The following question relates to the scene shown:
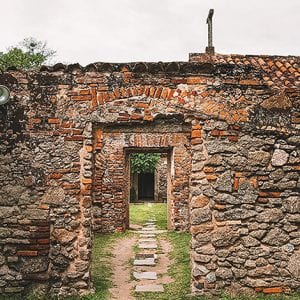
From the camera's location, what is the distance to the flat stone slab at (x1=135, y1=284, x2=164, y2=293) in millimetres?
6539

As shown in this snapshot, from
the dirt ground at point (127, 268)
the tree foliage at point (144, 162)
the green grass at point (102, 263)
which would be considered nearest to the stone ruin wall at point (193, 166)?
the green grass at point (102, 263)

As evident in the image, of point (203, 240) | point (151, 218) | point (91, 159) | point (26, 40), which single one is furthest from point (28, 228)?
point (26, 40)

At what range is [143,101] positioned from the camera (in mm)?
6016

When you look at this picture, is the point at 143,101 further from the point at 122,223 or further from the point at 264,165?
the point at 122,223

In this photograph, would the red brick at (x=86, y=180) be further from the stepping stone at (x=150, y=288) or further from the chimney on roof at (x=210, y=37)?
the chimney on roof at (x=210, y=37)

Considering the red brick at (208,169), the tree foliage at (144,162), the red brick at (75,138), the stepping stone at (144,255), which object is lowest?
the stepping stone at (144,255)

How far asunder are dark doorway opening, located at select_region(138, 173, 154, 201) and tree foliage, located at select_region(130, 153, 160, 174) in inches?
131

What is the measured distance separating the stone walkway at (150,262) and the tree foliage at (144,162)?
30.3 feet

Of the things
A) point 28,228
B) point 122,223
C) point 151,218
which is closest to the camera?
point 28,228

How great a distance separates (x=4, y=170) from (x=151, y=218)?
32.8ft

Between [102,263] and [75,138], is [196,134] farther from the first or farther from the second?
[102,263]

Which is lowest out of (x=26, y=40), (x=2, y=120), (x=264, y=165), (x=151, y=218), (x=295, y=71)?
(x=151, y=218)

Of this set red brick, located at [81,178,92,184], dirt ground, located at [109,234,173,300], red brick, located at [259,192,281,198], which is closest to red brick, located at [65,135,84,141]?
red brick, located at [81,178,92,184]

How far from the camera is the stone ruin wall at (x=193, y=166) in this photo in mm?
5914
